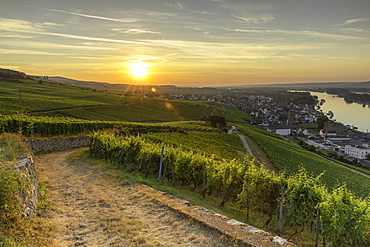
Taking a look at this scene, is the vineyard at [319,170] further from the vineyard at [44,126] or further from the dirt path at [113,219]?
the vineyard at [44,126]

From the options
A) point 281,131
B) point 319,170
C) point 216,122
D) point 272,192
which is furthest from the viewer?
point 281,131

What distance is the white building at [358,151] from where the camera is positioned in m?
78.0

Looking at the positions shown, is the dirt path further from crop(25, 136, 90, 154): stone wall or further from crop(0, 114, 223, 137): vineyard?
crop(25, 136, 90, 154): stone wall

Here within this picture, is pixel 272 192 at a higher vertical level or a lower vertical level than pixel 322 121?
higher

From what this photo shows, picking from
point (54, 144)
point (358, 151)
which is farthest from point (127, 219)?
point (358, 151)

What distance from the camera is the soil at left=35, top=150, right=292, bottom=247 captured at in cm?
Result: 763

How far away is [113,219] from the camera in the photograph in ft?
29.9

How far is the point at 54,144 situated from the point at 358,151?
87.7 meters

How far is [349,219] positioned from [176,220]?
5911 millimetres

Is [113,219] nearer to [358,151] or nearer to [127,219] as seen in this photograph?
[127,219]

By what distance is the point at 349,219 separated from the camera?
830 centimetres

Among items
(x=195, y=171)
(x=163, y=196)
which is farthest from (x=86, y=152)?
(x=163, y=196)

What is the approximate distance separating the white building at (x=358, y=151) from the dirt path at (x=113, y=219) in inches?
3459

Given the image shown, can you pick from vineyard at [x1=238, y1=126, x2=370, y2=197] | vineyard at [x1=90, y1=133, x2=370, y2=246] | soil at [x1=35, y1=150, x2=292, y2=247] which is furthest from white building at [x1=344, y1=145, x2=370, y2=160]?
soil at [x1=35, y1=150, x2=292, y2=247]
